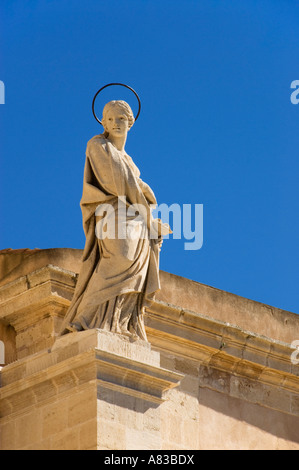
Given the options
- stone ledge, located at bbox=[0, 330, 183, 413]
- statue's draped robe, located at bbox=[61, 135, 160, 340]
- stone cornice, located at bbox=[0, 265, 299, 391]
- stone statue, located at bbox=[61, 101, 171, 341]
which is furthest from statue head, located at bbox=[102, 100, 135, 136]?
stone ledge, located at bbox=[0, 330, 183, 413]

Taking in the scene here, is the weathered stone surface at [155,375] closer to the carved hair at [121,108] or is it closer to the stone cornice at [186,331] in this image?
the stone cornice at [186,331]

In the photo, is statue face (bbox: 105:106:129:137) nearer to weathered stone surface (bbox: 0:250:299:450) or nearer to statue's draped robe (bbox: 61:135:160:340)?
statue's draped robe (bbox: 61:135:160:340)

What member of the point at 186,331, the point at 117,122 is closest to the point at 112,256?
the point at 117,122

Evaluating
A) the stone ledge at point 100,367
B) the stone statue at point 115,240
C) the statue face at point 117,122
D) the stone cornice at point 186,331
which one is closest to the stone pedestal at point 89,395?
the stone ledge at point 100,367

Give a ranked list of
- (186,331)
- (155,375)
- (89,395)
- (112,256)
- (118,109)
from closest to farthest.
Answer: (89,395) < (155,375) < (112,256) < (118,109) < (186,331)

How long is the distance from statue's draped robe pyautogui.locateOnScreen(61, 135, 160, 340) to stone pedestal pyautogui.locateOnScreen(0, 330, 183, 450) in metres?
0.26

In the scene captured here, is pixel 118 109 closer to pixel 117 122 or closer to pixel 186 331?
pixel 117 122

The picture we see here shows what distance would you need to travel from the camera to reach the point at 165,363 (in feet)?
53.5

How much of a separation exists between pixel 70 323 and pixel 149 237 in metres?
1.10

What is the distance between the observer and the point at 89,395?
1410 centimetres

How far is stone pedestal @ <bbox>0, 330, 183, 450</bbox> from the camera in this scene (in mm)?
14047

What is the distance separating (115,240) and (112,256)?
14cm

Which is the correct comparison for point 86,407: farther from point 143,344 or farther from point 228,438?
point 228,438
